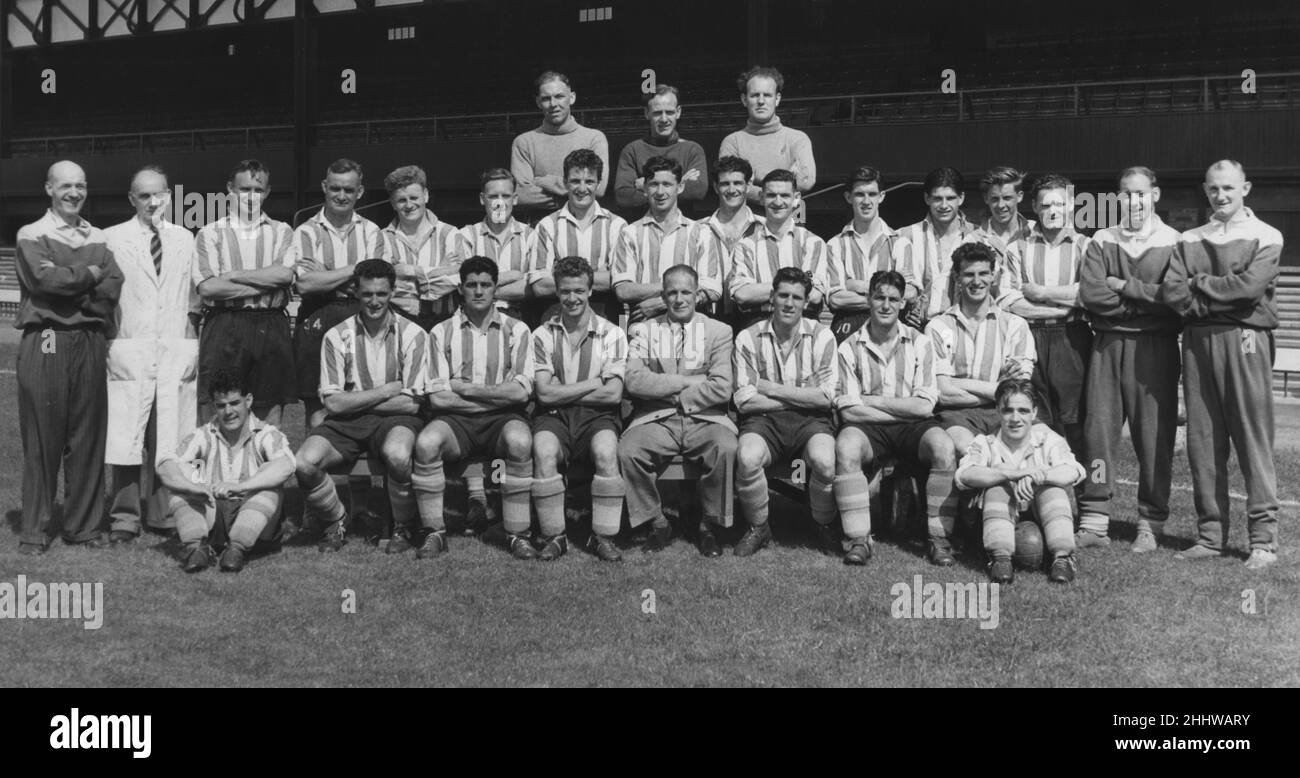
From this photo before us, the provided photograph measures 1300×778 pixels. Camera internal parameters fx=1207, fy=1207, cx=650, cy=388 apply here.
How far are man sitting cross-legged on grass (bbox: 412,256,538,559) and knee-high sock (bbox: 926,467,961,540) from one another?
7.07 feet

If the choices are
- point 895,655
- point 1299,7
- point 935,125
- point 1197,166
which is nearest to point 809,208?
point 935,125

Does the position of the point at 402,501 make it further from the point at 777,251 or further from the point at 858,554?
the point at 777,251

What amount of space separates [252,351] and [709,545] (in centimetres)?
302

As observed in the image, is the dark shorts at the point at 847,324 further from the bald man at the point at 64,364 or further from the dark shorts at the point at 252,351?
the bald man at the point at 64,364

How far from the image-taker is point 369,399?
6816 millimetres

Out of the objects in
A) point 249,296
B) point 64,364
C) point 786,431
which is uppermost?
point 249,296

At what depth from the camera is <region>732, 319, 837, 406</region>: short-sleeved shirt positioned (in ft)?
22.4

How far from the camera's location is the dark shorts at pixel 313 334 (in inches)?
292

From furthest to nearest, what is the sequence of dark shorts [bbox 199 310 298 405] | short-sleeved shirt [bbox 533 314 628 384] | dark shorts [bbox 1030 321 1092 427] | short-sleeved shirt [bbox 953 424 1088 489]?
dark shorts [bbox 199 310 298 405]
dark shorts [bbox 1030 321 1092 427]
short-sleeved shirt [bbox 533 314 628 384]
short-sleeved shirt [bbox 953 424 1088 489]

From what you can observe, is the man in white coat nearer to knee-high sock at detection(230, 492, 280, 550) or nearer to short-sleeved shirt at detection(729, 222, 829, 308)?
knee-high sock at detection(230, 492, 280, 550)

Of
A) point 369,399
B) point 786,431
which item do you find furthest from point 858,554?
point 369,399

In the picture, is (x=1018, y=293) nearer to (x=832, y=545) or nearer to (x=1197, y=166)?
(x=832, y=545)

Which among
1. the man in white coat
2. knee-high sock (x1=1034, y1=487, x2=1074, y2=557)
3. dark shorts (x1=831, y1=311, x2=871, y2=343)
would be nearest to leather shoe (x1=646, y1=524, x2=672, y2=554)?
dark shorts (x1=831, y1=311, x2=871, y2=343)

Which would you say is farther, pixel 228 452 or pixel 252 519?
pixel 228 452
